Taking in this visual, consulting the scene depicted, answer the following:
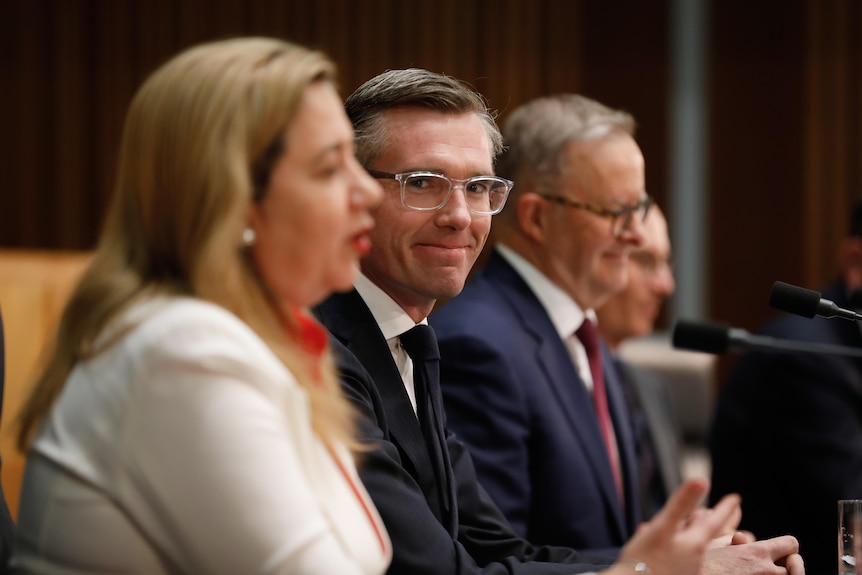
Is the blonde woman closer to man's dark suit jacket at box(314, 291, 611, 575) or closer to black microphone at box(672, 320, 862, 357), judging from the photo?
man's dark suit jacket at box(314, 291, 611, 575)

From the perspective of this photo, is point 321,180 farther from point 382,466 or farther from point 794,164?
point 794,164

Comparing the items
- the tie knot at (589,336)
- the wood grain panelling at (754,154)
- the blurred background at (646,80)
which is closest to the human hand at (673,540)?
the tie knot at (589,336)

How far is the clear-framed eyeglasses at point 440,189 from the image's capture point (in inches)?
80.2

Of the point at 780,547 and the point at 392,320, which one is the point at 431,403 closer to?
the point at 392,320

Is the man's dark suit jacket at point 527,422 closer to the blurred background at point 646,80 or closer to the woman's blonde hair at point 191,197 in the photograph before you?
the woman's blonde hair at point 191,197

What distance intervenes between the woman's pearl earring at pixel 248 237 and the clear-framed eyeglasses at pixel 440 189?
0.78 meters

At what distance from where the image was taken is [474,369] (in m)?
2.43

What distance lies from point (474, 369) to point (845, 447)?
1.14 metres

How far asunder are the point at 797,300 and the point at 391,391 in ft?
2.23

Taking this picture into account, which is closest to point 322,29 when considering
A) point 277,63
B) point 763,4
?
point 763,4

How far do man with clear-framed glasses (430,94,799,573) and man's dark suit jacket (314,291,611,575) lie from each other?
1.09ft

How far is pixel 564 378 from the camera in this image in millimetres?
2648

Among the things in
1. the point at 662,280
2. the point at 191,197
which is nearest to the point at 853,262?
the point at 662,280

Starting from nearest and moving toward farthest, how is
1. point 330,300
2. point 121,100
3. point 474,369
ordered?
point 330,300
point 474,369
point 121,100
